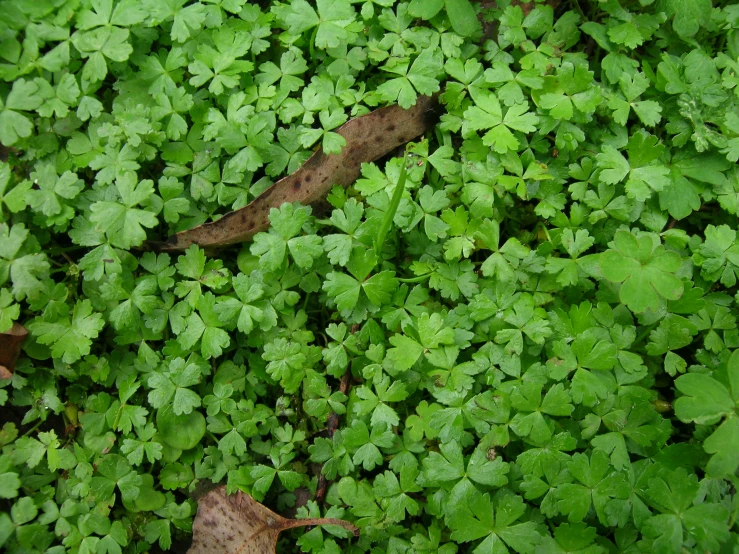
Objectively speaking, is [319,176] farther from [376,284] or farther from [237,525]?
[237,525]

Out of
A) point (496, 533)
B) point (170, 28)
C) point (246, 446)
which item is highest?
point (170, 28)

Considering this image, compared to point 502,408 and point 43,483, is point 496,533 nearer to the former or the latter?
point 502,408

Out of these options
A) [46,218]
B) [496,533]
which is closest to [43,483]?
[46,218]

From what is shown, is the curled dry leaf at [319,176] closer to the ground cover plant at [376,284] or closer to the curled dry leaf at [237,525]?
the ground cover plant at [376,284]

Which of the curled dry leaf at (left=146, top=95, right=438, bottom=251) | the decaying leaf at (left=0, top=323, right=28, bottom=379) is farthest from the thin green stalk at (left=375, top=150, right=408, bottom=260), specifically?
the decaying leaf at (left=0, top=323, right=28, bottom=379)

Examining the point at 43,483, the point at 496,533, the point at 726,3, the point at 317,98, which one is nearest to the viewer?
the point at 496,533

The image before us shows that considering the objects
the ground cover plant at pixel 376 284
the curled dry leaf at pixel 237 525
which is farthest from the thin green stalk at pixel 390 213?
the curled dry leaf at pixel 237 525
